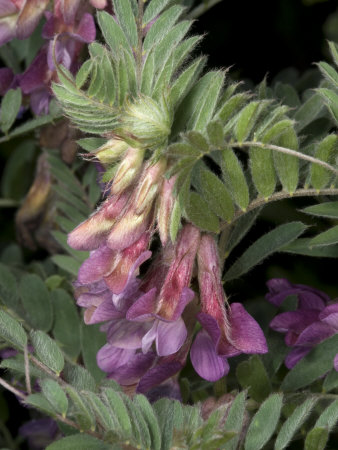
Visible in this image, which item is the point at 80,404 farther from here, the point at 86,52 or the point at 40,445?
the point at 86,52

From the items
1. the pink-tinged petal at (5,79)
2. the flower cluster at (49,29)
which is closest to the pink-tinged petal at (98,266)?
the flower cluster at (49,29)

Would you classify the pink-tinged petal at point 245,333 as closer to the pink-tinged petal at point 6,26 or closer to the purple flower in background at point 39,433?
the purple flower in background at point 39,433

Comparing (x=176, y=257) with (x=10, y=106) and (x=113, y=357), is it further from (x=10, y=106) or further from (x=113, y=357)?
(x=10, y=106)

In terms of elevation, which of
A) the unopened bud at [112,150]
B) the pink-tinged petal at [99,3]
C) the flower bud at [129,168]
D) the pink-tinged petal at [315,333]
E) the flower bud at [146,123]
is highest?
the pink-tinged petal at [99,3]

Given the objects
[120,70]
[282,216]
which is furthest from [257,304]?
[120,70]

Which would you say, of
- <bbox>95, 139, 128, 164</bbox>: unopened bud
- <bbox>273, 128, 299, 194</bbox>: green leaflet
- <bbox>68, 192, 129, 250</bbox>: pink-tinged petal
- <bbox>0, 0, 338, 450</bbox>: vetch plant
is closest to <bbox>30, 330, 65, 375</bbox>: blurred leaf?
<bbox>0, 0, 338, 450</bbox>: vetch plant

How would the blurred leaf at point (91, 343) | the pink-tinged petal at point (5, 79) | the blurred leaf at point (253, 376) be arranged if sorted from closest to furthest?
1. the blurred leaf at point (253, 376)
2. the blurred leaf at point (91, 343)
3. the pink-tinged petal at point (5, 79)

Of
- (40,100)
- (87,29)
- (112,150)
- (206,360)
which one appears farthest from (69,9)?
(206,360)

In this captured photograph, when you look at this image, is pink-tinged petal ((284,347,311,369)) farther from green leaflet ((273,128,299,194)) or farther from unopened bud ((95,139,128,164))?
unopened bud ((95,139,128,164))
